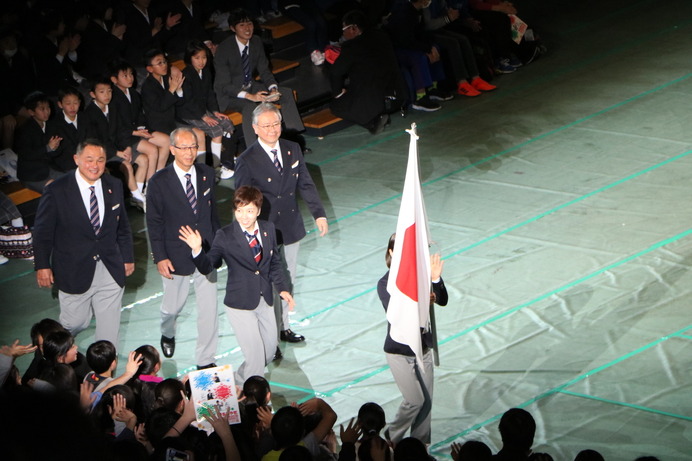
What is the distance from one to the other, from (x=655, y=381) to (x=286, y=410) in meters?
2.70

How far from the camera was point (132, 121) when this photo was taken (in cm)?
968

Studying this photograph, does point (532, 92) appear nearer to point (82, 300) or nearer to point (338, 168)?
point (338, 168)

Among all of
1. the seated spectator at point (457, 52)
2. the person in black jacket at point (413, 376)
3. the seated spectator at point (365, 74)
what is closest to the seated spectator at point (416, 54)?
the seated spectator at point (457, 52)

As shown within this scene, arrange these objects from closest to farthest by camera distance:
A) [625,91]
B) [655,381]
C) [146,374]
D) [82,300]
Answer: [146,374] < [655,381] < [82,300] < [625,91]

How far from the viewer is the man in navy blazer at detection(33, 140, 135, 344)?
610 cm

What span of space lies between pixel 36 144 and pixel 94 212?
Answer: 3.26m

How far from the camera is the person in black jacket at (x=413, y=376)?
16.9ft

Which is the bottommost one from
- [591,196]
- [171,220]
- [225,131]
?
[591,196]

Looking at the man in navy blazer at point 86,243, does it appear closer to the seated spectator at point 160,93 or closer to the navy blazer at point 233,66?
the seated spectator at point 160,93

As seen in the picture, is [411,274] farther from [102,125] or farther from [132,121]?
[132,121]

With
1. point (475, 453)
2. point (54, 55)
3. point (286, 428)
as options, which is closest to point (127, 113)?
point (54, 55)

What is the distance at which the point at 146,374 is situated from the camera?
546cm

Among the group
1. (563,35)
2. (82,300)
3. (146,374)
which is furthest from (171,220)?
(563,35)

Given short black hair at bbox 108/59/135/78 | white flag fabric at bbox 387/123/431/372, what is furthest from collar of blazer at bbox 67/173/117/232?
short black hair at bbox 108/59/135/78
